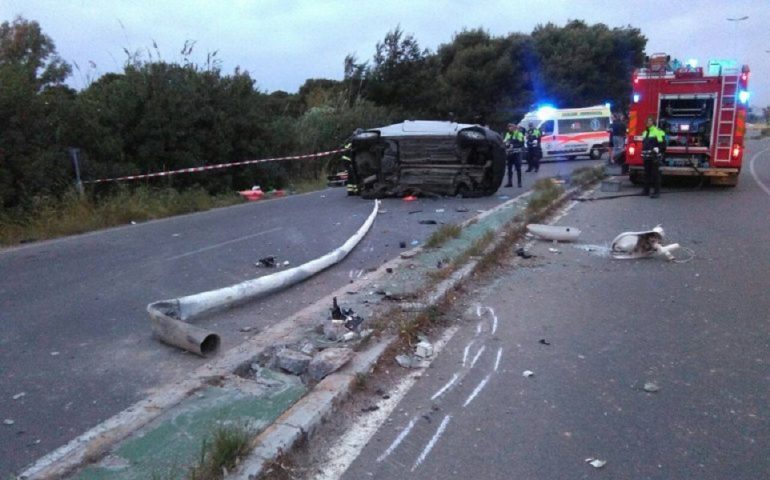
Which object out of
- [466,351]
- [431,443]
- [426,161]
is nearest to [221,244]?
[466,351]

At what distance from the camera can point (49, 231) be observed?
1109 centimetres

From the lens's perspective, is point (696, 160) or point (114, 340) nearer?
point (114, 340)

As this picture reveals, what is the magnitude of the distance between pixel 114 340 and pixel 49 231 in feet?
22.9

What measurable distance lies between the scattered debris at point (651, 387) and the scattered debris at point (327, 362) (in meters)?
1.98

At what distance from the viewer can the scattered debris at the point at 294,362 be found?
446 centimetres

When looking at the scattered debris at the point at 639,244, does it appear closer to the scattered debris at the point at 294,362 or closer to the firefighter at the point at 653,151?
the scattered debris at the point at 294,362

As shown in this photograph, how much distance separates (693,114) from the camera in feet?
53.1

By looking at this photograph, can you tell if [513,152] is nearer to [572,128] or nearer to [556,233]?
[556,233]

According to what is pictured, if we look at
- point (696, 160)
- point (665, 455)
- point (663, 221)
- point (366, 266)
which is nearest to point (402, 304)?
point (366, 266)

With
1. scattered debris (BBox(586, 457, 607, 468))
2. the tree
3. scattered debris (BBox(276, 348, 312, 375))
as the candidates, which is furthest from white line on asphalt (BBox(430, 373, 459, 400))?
the tree

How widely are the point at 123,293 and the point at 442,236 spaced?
4255mm

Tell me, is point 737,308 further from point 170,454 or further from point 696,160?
point 696,160

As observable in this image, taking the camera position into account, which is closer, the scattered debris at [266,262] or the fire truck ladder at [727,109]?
the scattered debris at [266,262]

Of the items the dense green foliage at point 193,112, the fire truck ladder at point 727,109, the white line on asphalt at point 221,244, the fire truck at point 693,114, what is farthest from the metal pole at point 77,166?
the fire truck ladder at point 727,109
